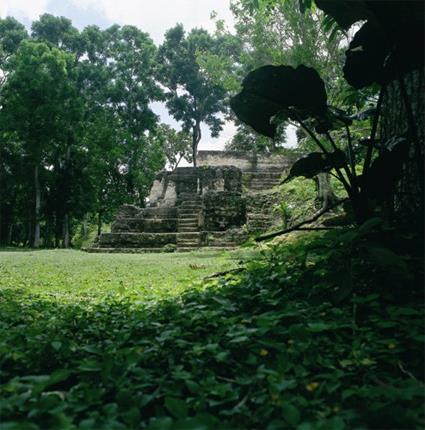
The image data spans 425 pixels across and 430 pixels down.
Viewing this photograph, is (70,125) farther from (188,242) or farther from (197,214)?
(188,242)

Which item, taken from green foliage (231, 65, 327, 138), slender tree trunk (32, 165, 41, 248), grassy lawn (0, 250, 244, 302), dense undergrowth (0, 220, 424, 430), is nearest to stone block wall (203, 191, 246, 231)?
grassy lawn (0, 250, 244, 302)

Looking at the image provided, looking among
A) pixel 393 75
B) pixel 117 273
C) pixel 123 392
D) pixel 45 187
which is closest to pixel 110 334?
pixel 123 392

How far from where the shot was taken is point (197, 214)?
14570mm

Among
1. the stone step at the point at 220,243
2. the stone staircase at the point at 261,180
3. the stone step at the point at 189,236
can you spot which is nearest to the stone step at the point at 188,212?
the stone step at the point at 189,236

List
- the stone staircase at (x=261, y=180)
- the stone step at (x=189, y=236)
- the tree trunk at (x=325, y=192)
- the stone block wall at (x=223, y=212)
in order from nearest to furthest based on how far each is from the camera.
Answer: the tree trunk at (x=325, y=192), the stone step at (x=189, y=236), the stone block wall at (x=223, y=212), the stone staircase at (x=261, y=180)

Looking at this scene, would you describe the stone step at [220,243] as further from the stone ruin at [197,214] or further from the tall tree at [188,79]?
the tall tree at [188,79]

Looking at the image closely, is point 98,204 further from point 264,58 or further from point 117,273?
point 117,273

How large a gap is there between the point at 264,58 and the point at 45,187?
40.4ft

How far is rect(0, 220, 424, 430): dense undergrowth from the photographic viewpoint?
1.32 m

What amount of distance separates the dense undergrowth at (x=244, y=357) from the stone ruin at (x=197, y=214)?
8.96 m

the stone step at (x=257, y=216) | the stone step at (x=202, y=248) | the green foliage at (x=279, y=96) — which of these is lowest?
the stone step at (x=202, y=248)

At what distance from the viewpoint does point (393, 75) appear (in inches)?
106

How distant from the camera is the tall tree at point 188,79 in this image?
3014 centimetres

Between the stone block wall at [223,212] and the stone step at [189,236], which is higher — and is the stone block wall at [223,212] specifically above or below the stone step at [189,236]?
above
